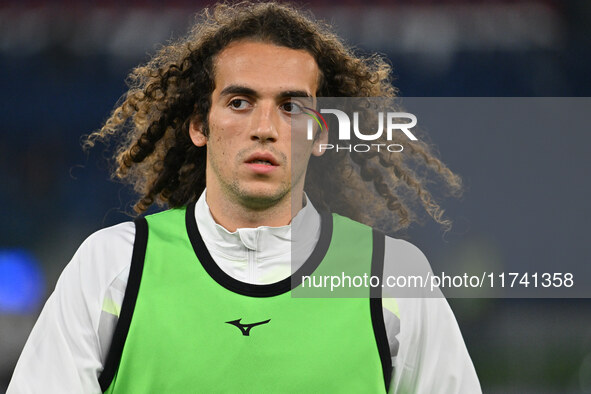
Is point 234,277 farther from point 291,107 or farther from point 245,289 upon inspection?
point 291,107

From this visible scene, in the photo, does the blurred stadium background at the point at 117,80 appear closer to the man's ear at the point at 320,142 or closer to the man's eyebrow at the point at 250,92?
the man's ear at the point at 320,142

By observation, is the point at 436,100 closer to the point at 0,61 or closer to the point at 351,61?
the point at 351,61

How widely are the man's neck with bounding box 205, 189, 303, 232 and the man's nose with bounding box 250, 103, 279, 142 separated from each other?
0.64ft

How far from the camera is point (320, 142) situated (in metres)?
2.68

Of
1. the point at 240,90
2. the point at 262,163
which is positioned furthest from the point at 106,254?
the point at 240,90

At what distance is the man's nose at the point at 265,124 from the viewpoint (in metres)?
2.37

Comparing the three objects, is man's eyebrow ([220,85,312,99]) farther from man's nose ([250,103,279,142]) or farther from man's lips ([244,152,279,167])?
man's lips ([244,152,279,167])

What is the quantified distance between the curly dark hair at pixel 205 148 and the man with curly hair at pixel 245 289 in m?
0.08

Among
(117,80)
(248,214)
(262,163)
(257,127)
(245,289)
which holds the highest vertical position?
(117,80)

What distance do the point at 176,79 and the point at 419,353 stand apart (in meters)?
1.34

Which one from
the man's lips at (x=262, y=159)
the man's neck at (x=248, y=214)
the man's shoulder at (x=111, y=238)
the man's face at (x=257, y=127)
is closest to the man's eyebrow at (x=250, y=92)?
the man's face at (x=257, y=127)

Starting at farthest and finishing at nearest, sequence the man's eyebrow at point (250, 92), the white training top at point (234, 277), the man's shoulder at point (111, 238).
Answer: the man's eyebrow at point (250, 92) < the man's shoulder at point (111, 238) < the white training top at point (234, 277)

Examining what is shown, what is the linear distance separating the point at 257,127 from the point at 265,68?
198mm

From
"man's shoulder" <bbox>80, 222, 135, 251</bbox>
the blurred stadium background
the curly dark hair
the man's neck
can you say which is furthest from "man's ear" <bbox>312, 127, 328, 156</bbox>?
the blurred stadium background
